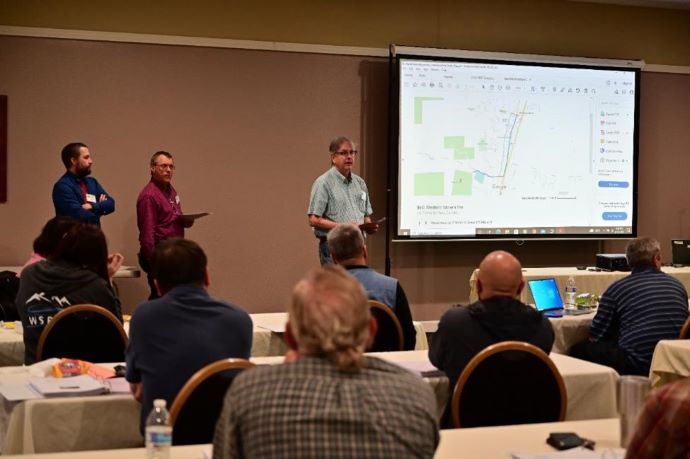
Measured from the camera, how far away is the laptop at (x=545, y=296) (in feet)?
18.8

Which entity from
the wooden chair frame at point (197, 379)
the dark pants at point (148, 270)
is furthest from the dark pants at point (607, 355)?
the dark pants at point (148, 270)

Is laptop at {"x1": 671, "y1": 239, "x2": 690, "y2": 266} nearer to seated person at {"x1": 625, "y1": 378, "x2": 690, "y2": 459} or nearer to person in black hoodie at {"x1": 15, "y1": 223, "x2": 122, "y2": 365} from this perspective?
person in black hoodie at {"x1": 15, "y1": 223, "x2": 122, "y2": 365}

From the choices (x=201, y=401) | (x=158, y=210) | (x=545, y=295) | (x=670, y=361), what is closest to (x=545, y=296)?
(x=545, y=295)

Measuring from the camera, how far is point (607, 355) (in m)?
4.94

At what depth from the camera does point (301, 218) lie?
7.86 meters

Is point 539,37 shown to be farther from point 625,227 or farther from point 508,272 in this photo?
point 508,272

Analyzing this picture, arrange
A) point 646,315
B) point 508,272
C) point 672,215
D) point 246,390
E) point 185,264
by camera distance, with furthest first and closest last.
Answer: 1. point 672,215
2. point 646,315
3. point 508,272
4. point 185,264
5. point 246,390

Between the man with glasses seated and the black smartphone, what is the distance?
403 centimetres

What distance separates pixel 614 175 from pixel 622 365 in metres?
4.05

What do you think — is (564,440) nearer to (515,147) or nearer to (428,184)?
(428,184)

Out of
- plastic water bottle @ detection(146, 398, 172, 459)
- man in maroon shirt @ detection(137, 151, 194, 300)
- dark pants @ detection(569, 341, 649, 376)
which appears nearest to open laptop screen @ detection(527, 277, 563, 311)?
dark pants @ detection(569, 341, 649, 376)

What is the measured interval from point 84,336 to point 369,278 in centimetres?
128

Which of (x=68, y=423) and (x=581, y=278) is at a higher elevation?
(x=581, y=278)

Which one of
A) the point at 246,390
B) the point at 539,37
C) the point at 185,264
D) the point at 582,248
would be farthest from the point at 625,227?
the point at 246,390
